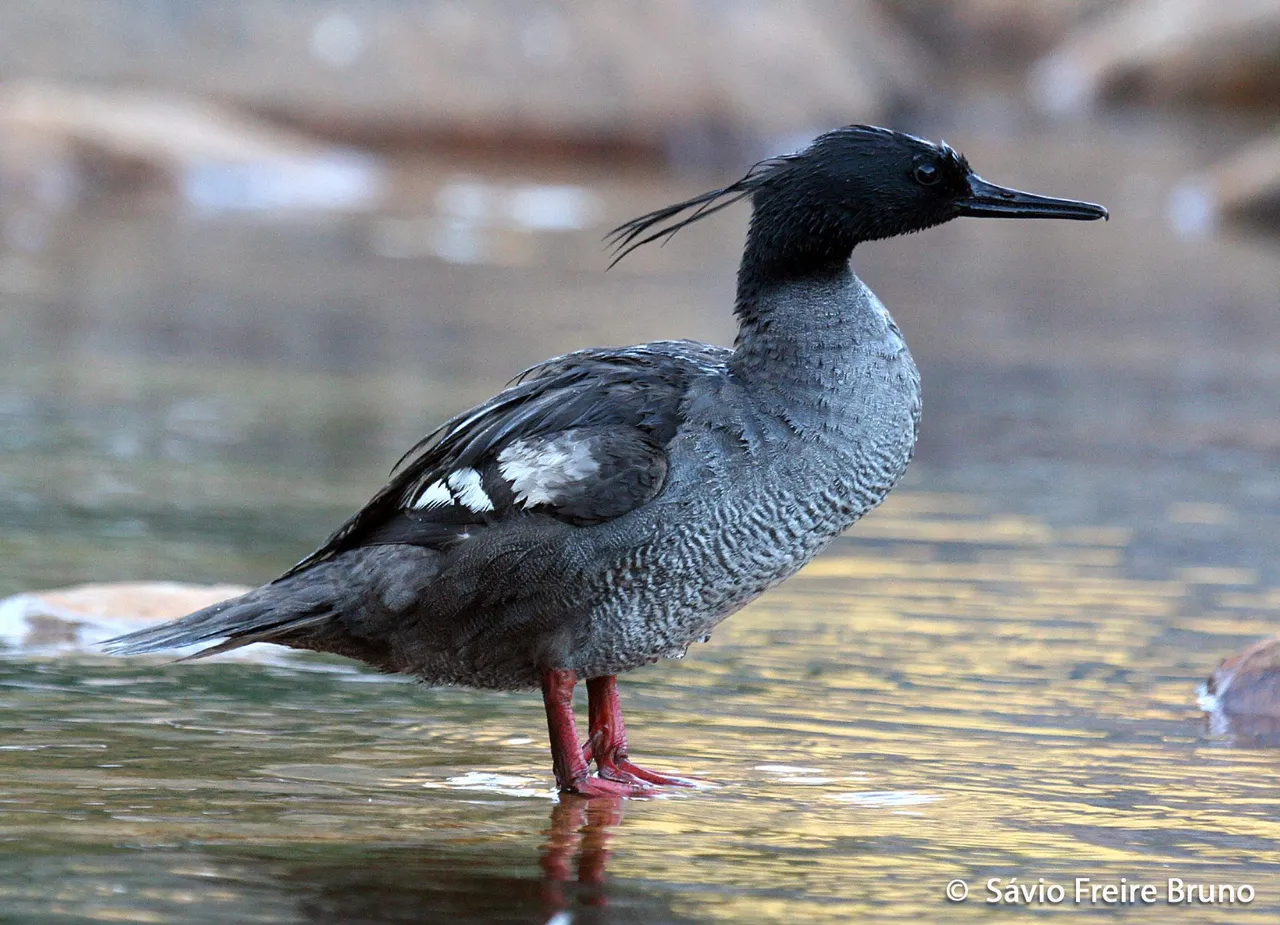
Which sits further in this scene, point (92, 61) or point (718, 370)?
point (92, 61)

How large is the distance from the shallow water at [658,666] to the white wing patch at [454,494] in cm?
65

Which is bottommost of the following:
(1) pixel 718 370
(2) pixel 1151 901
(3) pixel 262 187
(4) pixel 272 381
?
(2) pixel 1151 901

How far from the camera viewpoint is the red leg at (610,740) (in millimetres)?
5367

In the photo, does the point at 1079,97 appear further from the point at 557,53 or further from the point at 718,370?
the point at 718,370

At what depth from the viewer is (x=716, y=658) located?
22.0 feet

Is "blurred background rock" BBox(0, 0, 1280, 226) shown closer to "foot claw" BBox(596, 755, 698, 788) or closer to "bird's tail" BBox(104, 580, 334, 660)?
"bird's tail" BBox(104, 580, 334, 660)

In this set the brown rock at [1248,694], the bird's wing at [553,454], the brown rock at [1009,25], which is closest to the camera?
the bird's wing at [553,454]

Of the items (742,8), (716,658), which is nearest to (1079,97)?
(742,8)

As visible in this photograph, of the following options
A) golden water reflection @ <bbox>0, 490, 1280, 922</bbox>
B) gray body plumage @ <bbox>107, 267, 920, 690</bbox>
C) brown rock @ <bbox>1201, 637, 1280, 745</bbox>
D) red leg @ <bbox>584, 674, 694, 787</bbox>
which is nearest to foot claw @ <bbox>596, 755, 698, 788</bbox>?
red leg @ <bbox>584, 674, 694, 787</bbox>

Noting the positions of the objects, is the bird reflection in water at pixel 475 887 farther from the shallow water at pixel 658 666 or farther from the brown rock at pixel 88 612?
the brown rock at pixel 88 612

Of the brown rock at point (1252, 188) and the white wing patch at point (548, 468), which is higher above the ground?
the brown rock at point (1252, 188)

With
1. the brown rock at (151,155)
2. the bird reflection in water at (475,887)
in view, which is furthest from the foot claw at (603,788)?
the brown rock at (151,155)

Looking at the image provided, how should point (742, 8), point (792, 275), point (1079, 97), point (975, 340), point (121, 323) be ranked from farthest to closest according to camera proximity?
point (1079, 97) < point (742, 8) < point (975, 340) < point (121, 323) < point (792, 275)

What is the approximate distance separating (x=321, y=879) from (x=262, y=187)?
16.4 m
